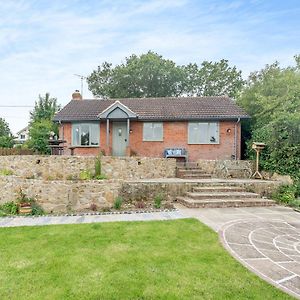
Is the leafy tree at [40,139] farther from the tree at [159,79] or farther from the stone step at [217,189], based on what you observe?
the stone step at [217,189]

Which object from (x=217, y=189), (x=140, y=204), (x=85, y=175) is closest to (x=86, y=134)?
(x=85, y=175)

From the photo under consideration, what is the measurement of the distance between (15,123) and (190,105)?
161ft

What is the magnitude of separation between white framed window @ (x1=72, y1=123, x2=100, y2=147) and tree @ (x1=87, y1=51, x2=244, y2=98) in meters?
14.9

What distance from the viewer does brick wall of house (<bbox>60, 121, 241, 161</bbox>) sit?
60.2ft

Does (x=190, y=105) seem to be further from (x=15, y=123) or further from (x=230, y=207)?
(x=15, y=123)

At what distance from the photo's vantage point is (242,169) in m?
15.9

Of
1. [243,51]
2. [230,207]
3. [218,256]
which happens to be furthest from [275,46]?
[218,256]

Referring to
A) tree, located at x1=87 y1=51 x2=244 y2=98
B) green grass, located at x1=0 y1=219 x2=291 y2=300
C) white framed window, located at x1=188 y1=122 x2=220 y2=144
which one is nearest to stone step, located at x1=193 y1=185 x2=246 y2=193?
green grass, located at x1=0 y1=219 x2=291 y2=300

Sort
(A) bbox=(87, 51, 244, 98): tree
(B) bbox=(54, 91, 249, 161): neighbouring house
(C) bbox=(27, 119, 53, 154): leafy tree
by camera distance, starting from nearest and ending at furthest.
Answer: (B) bbox=(54, 91, 249, 161): neighbouring house < (C) bbox=(27, 119, 53, 154): leafy tree < (A) bbox=(87, 51, 244, 98): tree

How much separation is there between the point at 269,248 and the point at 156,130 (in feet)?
45.2

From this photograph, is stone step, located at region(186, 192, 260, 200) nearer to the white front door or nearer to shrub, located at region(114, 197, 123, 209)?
shrub, located at region(114, 197, 123, 209)

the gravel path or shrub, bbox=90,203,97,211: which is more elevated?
the gravel path

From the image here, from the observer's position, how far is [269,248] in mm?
5809

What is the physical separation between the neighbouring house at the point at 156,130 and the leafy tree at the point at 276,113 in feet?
4.41
